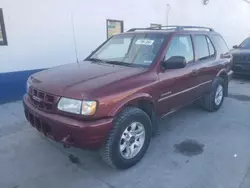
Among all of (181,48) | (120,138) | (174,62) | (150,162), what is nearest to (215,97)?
(181,48)

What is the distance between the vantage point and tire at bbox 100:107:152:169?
9.09 ft

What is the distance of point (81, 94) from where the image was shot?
2.58 metres

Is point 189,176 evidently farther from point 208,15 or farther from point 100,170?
point 208,15

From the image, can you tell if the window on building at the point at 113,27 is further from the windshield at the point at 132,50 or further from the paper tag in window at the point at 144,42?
the paper tag in window at the point at 144,42

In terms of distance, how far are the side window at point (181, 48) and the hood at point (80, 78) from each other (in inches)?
26.4

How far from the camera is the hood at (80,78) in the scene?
2660mm

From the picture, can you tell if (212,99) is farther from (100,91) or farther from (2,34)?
(2,34)

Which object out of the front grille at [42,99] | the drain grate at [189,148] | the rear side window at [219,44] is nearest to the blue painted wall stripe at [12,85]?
the front grille at [42,99]

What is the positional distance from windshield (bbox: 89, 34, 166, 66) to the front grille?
1237 millimetres

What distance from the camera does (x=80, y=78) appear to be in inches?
116

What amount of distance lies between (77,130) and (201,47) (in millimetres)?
2974


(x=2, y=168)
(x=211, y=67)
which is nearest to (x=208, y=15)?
(x=211, y=67)

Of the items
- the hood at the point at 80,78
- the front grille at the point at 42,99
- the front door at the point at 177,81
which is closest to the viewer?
the hood at the point at 80,78

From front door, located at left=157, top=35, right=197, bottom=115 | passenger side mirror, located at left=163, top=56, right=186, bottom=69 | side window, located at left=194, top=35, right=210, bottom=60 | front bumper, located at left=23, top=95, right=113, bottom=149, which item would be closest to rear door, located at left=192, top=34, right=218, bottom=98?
side window, located at left=194, top=35, right=210, bottom=60
